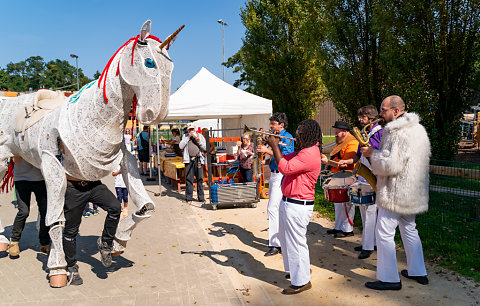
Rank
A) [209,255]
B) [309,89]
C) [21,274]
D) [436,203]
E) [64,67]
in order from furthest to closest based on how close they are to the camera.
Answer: [64,67] < [309,89] < [436,203] < [209,255] < [21,274]

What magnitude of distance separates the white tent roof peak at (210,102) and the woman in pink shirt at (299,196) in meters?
6.36

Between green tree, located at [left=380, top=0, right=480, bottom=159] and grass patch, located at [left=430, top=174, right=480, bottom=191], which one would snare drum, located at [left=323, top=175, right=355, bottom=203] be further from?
green tree, located at [left=380, top=0, right=480, bottom=159]

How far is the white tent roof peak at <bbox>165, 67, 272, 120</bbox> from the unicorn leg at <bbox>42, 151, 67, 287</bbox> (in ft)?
19.0

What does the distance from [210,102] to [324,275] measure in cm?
659

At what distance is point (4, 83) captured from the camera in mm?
78188

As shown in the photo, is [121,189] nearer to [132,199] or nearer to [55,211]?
[132,199]

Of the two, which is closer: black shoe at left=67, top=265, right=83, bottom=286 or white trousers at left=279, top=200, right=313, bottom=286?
white trousers at left=279, top=200, right=313, bottom=286

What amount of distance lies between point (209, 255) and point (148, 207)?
4.70 ft

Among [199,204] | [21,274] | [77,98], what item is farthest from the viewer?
[199,204]

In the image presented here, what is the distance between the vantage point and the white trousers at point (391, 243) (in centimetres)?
391


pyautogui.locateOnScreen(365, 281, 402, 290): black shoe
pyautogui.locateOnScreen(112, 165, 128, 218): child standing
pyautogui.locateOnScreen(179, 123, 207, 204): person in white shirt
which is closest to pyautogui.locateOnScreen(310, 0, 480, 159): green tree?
pyautogui.locateOnScreen(179, 123, 207, 204): person in white shirt

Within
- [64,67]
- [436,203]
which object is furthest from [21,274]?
[64,67]

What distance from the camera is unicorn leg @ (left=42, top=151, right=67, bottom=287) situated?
399 cm

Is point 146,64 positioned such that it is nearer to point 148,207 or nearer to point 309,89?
point 148,207
